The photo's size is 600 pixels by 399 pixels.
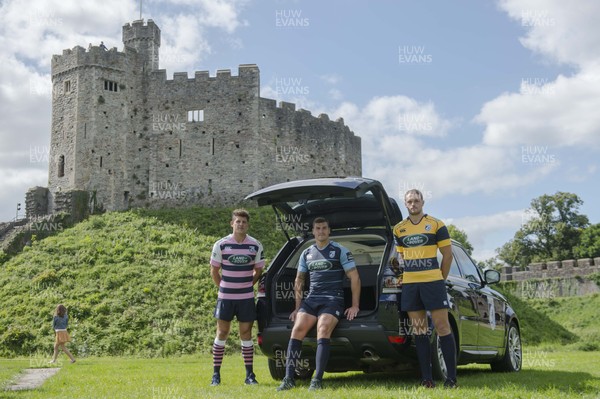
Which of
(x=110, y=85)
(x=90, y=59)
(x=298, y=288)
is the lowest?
(x=298, y=288)

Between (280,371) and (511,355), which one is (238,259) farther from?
(511,355)

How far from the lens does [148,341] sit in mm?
20266

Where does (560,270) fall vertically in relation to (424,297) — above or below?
above

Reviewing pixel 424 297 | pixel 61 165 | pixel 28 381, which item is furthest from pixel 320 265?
pixel 61 165

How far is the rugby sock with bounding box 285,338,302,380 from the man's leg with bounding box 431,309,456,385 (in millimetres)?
1608

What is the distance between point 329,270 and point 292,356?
110 centimetres

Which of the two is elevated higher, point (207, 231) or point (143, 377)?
point (207, 231)

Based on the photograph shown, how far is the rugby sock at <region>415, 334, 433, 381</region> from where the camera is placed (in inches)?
298

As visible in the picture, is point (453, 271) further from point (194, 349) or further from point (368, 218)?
point (194, 349)

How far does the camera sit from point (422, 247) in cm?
785

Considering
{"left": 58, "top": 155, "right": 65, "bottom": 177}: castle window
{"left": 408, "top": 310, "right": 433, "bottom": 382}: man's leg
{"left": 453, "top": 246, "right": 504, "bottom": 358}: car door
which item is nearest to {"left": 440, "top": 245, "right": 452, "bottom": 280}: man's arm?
{"left": 408, "top": 310, "right": 433, "bottom": 382}: man's leg

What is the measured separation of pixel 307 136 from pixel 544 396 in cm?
3585

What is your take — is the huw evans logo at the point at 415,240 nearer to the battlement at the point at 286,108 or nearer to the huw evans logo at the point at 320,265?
the huw evans logo at the point at 320,265

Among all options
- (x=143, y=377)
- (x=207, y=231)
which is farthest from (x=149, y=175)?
(x=143, y=377)
